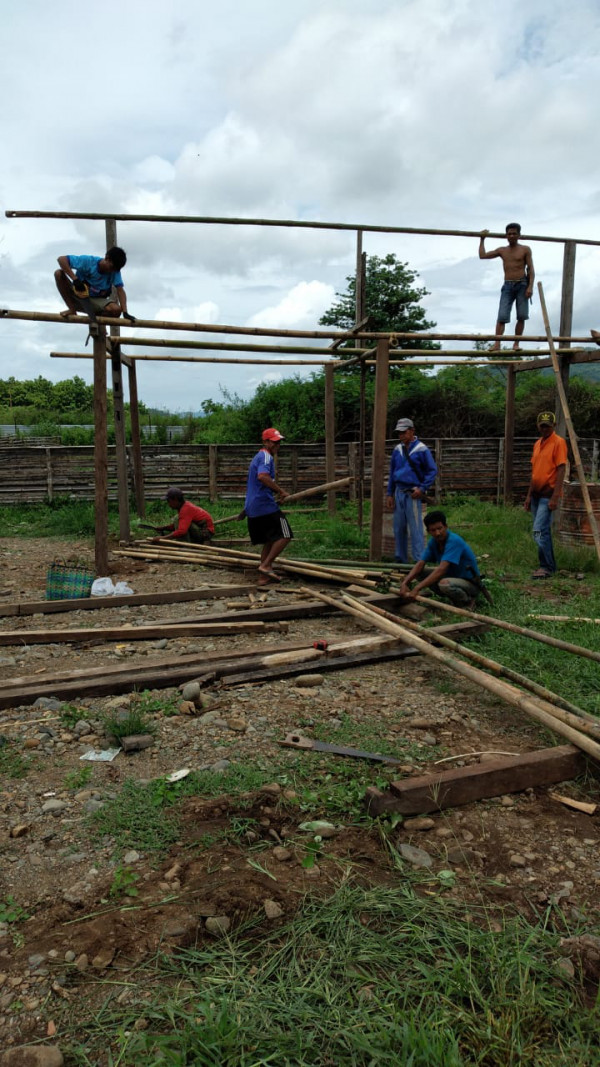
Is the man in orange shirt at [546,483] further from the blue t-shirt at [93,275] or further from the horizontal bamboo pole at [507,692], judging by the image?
the blue t-shirt at [93,275]

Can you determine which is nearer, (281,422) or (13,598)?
(13,598)

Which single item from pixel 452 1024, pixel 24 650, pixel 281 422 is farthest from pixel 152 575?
pixel 281 422

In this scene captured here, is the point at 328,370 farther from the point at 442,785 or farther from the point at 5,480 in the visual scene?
the point at 442,785

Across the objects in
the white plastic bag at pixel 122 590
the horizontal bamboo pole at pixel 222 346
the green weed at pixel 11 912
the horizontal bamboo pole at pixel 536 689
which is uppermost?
the horizontal bamboo pole at pixel 222 346

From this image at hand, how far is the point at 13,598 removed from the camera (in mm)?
6512

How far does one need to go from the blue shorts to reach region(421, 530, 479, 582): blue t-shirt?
4.16 meters

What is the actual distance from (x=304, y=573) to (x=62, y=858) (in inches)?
183

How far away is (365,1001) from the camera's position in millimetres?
1754

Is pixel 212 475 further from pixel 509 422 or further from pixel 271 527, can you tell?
pixel 271 527

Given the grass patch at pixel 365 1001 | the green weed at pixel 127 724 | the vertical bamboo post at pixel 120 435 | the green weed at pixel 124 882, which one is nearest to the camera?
the grass patch at pixel 365 1001

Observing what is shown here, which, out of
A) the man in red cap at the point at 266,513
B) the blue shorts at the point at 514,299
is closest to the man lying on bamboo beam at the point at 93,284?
the man in red cap at the point at 266,513

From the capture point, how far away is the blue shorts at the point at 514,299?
8.37 metres

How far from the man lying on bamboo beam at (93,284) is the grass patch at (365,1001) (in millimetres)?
5793

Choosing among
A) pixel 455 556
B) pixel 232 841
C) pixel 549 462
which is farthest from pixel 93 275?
pixel 232 841
